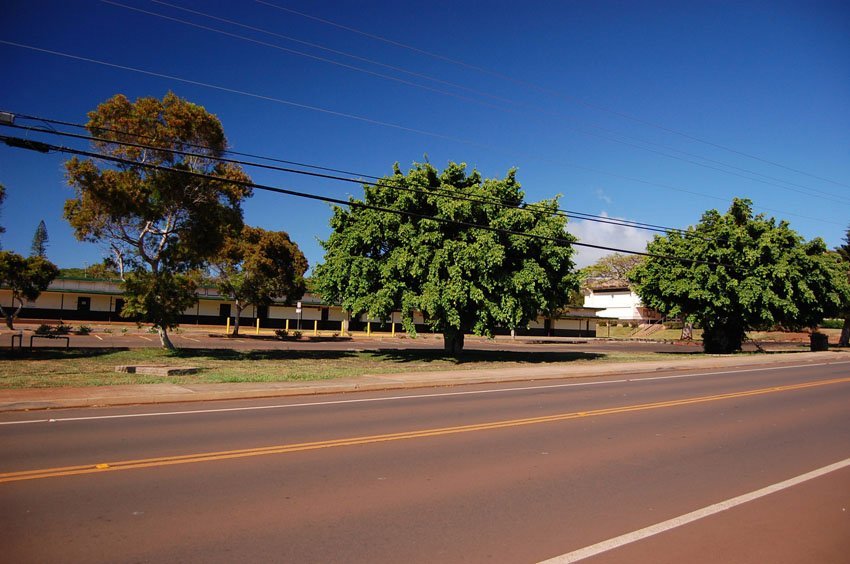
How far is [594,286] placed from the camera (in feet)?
302

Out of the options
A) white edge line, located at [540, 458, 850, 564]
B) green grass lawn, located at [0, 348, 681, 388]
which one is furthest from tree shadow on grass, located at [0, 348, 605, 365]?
white edge line, located at [540, 458, 850, 564]

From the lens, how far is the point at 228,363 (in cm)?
2161

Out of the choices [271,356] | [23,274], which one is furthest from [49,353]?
[23,274]

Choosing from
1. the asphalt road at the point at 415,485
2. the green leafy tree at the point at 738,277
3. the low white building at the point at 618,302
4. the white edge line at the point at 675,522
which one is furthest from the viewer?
the low white building at the point at 618,302

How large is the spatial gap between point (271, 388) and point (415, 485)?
8936 millimetres

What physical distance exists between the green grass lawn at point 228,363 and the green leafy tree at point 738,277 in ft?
25.5

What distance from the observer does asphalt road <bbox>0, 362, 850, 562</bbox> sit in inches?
187

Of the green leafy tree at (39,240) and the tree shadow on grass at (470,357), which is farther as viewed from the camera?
the green leafy tree at (39,240)

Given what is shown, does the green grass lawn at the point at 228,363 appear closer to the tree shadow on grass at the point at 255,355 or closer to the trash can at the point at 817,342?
the tree shadow on grass at the point at 255,355

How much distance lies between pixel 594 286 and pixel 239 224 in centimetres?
7525

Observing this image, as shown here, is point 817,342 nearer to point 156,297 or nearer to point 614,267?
point 156,297

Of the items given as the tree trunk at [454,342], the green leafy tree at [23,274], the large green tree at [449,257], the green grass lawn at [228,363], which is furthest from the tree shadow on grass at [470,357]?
the green leafy tree at [23,274]

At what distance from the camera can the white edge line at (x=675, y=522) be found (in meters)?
4.62

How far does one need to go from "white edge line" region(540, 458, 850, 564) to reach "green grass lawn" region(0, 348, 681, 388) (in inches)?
488
